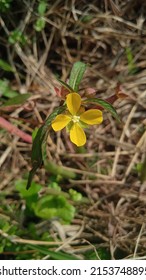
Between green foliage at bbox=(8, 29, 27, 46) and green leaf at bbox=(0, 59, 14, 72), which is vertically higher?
green foliage at bbox=(8, 29, 27, 46)

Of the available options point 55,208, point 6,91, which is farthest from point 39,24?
point 55,208

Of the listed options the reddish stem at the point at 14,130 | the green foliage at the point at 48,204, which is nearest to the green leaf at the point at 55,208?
the green foliage at the point at 48,204

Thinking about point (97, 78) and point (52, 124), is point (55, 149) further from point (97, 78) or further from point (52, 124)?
point (52, 124)

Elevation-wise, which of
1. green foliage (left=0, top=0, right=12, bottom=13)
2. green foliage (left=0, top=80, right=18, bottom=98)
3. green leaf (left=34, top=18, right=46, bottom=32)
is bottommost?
green foliage (left=0, top=80, right=18, bottom=98)

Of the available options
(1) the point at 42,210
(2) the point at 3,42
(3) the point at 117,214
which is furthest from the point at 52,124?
(2) the point at 3,42

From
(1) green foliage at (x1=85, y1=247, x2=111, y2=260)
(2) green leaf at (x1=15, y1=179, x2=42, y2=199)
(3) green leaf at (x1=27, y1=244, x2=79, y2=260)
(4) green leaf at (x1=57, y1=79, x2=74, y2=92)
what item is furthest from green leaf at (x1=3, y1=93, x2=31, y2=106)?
(1) green foliage at (x1=85, y1=247, x2=111, y2=260)

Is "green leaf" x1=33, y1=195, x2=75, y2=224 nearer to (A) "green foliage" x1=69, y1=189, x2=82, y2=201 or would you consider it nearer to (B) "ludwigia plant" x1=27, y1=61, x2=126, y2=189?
(A) "green foliage" x1=69, y1=189, x2=82, y2=201
